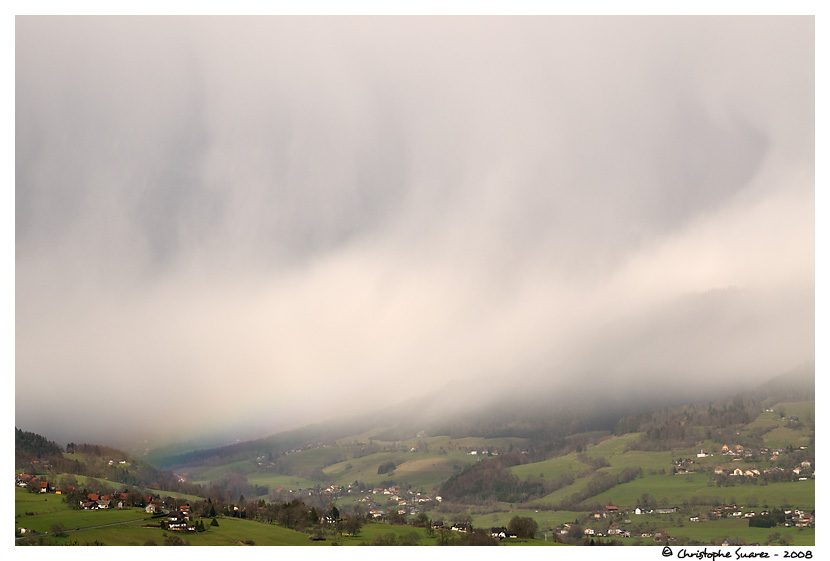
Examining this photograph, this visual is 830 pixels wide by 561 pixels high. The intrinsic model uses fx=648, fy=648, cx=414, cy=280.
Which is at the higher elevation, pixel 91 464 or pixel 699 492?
pixel 91 464

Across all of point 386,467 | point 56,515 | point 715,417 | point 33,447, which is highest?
point 715,417

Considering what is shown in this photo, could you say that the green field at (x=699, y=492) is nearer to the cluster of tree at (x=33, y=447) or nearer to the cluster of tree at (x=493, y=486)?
the cluster of tree at (x=493, y=486)

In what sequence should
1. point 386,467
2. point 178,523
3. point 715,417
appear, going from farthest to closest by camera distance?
1. point 715,417
2. point 386,467
3. point 178,523

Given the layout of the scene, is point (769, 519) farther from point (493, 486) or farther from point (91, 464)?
point (91, 464)

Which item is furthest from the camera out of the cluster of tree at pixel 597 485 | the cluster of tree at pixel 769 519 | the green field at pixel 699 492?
the cluster of tree at pixel 597 485

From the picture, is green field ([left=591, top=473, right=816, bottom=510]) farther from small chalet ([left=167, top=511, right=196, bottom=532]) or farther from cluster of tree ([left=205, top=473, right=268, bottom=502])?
small chalet ([left=167, top=511, right=196, bottom=532])

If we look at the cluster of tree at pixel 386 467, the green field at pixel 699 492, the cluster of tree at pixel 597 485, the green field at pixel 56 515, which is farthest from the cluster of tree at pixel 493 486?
the green field at pixel 56 515

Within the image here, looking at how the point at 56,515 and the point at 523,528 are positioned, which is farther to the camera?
the point at 523,528

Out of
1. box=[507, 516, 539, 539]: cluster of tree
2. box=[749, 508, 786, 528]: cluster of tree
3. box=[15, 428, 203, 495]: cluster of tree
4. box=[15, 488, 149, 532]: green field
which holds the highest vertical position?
box=[15, 428, 203, 495]: cluster of tree

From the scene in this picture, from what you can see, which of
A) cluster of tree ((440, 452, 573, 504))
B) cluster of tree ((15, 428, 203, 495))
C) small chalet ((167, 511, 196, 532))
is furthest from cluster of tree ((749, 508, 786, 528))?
cluster of tree ((15, 428, 203, 495))

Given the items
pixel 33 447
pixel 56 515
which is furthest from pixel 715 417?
pixel 33 447

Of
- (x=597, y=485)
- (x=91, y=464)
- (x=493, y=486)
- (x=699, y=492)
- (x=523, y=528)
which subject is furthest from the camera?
(x=493, y=486)

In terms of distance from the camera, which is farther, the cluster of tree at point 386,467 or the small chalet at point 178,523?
the cluster of tree at point 386,467
